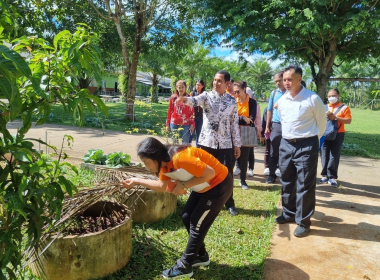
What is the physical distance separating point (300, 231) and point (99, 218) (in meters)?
2.31

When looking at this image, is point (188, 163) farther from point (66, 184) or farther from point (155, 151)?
point (66, 184)

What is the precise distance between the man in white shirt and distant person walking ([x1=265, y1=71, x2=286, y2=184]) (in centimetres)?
133

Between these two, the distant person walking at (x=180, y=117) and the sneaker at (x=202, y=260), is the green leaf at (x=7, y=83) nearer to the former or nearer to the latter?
the sneaker at (x=202, y=260)

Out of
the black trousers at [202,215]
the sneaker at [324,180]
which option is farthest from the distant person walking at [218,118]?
the sneaker at [324,180]

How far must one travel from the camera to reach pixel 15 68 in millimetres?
1182

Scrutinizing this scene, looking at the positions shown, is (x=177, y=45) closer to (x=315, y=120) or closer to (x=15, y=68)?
(x=315, y=120)

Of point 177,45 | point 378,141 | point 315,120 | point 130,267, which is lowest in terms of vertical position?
point 130,267

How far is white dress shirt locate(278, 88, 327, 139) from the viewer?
3.70m

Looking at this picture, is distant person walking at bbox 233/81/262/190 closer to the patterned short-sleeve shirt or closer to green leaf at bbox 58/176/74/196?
the patterned short-sleeve shirt

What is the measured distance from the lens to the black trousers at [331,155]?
18.8ft

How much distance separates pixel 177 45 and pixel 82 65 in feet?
43.3

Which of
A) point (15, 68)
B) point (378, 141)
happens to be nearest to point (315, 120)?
point (15, 68)

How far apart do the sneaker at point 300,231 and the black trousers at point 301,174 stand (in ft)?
0.16

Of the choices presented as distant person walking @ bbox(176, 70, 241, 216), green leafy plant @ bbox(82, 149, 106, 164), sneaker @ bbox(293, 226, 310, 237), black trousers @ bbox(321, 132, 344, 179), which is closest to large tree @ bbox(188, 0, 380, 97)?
black trousers @ bbox(321, 132, 344, 179)
